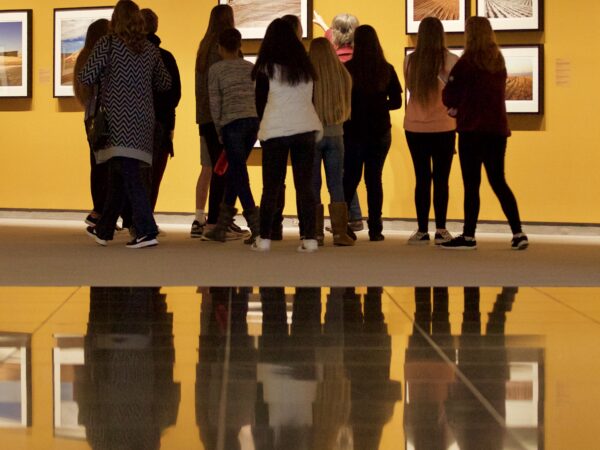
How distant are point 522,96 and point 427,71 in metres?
2.59

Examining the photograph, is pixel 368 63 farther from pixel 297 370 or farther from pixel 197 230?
pixel 297 370

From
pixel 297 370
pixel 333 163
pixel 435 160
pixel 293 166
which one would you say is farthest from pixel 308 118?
pixel 297 370

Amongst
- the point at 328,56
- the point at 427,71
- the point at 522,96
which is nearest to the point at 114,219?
the point at 328,56

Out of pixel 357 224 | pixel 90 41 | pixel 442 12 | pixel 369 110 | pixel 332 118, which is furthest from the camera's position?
pixel 442 12

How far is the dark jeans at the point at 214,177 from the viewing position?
9.60 metres

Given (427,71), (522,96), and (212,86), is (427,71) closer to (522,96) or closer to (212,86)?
(212,86)

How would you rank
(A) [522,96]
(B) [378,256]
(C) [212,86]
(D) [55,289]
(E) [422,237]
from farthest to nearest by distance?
(A) [522,96]
(E) [422,237]
(C) [212,86]
(B) [378,256]
(D) [55,289]

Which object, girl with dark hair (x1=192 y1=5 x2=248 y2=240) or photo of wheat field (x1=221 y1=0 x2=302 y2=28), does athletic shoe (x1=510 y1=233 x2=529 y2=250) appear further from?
photo of wheat field (x1=221 y1=0 x2=302 y2=28)

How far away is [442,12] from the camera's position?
11.9 metres

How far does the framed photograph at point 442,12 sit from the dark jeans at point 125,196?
4.11 metres

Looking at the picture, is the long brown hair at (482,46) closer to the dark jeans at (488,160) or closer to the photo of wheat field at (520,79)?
the dark jeans at (488,160)

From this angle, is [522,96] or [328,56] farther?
[522,96]

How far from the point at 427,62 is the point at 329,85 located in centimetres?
88

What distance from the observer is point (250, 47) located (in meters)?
12.4
